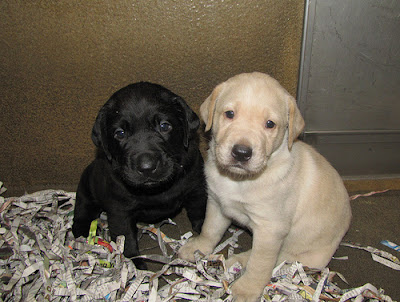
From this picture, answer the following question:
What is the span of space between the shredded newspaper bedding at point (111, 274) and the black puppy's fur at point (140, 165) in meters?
0.20

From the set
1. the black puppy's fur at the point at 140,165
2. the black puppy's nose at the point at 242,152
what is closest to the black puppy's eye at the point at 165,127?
the black puppy's fur at the point at 140,165

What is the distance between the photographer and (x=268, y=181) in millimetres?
2549

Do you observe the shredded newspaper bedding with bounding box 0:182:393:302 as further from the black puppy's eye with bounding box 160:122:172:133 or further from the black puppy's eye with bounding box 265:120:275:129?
the black puppy's eye with bounding box 265:120:275:129

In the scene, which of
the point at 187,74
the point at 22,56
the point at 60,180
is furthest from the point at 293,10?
the point at 60,180

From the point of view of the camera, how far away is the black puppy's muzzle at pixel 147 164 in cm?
257

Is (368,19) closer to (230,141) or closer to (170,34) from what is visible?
(170,34)

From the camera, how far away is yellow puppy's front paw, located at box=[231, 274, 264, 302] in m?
2.68

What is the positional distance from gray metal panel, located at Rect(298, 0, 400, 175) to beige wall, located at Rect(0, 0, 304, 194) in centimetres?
23

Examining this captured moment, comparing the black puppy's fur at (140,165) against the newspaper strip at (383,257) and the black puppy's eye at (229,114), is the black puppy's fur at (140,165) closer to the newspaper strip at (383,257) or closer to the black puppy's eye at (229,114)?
the black puppy's eye at (229,114)

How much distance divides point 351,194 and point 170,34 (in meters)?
2.76

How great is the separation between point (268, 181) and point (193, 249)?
3.49 ft

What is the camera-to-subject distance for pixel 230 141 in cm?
227

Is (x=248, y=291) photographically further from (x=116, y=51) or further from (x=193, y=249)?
(x=116, y=51)

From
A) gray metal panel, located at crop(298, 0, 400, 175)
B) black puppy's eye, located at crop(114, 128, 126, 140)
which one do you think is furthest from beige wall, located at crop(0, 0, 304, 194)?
black puppy's eye, located at crop(114, 128, 126, 140)
